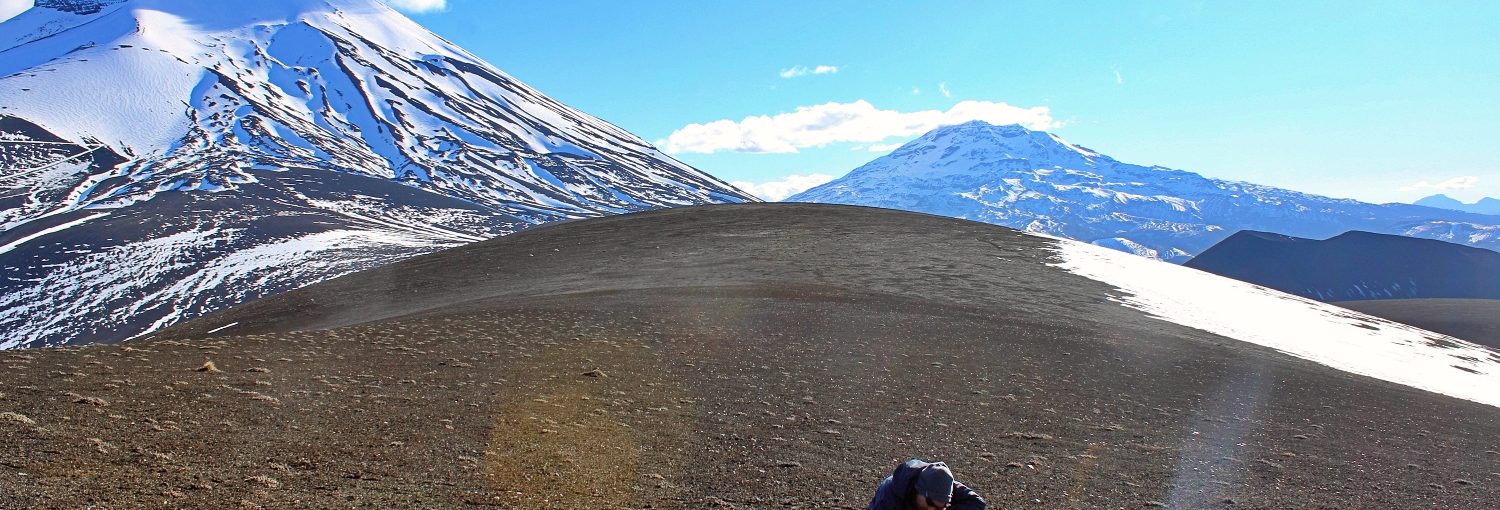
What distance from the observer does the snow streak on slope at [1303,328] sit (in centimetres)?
2420

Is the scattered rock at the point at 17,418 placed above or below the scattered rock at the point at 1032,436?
below

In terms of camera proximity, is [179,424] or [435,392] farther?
[435,392]

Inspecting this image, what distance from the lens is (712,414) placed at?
43.9 ft

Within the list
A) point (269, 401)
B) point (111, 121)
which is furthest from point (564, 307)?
point (111, 121)

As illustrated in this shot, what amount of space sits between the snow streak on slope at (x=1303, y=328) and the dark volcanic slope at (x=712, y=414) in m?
3.06

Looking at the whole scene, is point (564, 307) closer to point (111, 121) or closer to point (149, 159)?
point (149, 159)

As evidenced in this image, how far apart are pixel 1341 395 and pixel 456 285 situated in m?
28.8

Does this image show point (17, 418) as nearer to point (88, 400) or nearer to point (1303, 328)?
point (88, 400)

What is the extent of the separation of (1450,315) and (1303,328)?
3544 centimetres

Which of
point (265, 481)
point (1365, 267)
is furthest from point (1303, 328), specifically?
point (1365, 267)

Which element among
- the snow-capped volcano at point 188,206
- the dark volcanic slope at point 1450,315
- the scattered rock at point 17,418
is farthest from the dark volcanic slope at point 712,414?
the snow-capped volcano at point 188,206

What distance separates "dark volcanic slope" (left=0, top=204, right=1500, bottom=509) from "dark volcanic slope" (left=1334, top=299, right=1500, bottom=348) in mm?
35495

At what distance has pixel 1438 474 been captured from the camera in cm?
1235

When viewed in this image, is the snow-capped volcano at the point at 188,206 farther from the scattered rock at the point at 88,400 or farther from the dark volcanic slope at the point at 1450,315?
the dark volcanic slope at the point at 1450,315
